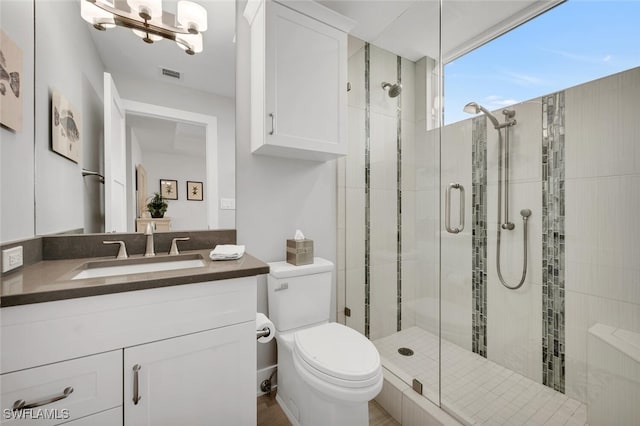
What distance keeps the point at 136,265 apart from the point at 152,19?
4.00ft

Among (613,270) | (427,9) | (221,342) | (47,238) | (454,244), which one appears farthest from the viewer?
(454,244)

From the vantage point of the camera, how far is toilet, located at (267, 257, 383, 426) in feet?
3.56

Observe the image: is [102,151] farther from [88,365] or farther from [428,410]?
[428,410]

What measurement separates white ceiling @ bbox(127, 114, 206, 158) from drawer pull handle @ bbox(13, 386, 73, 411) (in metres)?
1.05

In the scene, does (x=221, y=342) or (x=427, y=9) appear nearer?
(x=221, y=342)

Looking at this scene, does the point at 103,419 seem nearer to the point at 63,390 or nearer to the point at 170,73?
the point at 63,390

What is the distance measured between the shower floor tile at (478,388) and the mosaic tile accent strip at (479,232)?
19cm

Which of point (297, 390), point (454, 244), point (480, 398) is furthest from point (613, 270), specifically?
point (297, 390)

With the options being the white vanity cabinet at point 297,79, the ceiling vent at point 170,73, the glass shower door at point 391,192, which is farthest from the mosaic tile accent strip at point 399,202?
the ceiling vent at point 170,73

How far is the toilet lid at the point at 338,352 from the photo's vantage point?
1.09 meters

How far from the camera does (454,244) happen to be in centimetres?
Answer: 192

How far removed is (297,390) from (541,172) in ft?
6.22

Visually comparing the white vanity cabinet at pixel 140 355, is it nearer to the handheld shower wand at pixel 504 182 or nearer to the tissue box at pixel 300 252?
the tissue box at pixel 300 252

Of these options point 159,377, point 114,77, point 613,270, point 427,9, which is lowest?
point 159,377
